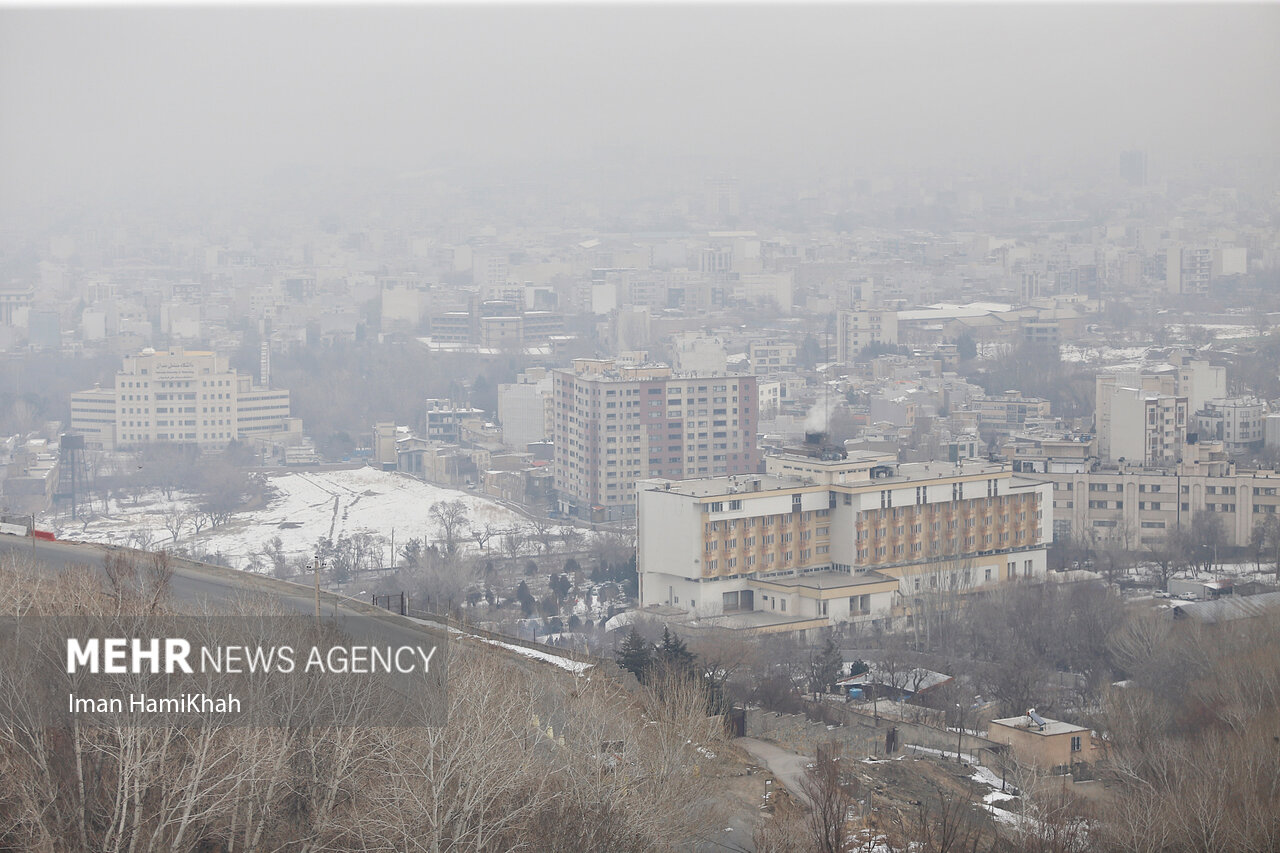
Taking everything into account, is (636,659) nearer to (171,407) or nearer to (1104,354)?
(171,407)

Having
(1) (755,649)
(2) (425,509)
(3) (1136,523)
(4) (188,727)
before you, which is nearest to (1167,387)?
(3) (1136,523)

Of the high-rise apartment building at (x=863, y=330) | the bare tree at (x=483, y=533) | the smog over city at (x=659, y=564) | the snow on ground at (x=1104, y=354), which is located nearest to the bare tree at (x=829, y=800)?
the smog over city at (x=659, y=564)

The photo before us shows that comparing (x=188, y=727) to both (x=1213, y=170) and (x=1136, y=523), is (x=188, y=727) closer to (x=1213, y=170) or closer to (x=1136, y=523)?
(x=1136, y=523)

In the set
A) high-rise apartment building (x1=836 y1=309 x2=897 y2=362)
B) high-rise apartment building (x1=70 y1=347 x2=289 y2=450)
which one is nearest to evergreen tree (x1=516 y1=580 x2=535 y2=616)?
high-rise apartment building (x1=70 y1=347 x2=289 y2=450)

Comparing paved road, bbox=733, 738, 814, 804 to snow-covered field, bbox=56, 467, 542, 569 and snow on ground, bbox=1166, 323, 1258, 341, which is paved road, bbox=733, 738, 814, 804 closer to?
snow-covered field, bbox=56, 467, 542, 569

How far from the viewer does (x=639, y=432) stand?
14.1 m

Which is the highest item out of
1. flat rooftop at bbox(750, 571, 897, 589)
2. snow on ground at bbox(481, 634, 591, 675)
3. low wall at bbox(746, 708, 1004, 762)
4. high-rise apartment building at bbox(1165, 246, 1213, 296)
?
high-rise apartment building at bbox(1165, 246, 1213, 296)

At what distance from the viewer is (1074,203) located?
37.5 metres

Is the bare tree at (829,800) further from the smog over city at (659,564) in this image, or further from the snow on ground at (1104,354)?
the snow on ground at (1104,354)

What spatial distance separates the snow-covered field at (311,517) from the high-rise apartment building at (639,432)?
654 millimetres

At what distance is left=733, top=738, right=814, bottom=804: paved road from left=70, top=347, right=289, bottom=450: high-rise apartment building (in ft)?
42.2

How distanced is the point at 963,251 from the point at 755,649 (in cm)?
2771

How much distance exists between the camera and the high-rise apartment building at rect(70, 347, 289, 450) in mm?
17688

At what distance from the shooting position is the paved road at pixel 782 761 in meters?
4.88
